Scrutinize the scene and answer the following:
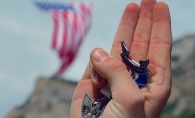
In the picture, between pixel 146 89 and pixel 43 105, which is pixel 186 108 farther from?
pixel 146 89

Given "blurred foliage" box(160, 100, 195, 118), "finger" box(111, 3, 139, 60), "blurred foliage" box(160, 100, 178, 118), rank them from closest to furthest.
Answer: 1. "finger" box(111, 3, 139, 60)
2. "blurred foliage" box(160, 100, 195, 118)
3. "blurred foliage" box(160, 100, 178, 118)

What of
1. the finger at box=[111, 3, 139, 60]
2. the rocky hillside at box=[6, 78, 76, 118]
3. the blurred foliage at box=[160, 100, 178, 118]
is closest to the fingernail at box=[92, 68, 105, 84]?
the finger at box=[111, 3, 139, 60]

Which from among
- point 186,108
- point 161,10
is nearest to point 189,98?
point 186,108

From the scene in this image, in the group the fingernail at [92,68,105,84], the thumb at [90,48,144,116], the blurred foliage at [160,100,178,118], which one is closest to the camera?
the thumb at [90,48,144,116]

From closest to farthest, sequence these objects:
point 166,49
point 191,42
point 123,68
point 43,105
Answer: point 123,68 → point 166,49 → point 43,105 → point 191,42

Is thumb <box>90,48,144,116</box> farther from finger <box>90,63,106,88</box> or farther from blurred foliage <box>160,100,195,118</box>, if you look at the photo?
blurred foliage <box>160,100,195,118</box>

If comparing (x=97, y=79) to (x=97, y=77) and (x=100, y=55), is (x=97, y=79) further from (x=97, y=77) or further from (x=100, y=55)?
(x=100, y=55)

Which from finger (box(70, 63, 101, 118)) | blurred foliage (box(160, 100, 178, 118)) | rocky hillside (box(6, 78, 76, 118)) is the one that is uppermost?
finger (box(70, 63, 101, 118))
